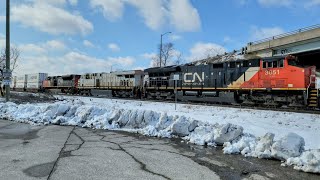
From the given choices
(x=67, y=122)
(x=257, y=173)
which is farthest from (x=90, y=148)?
(x=67, y=122)

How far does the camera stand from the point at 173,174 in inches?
236

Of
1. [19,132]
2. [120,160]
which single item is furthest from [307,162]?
[19,132]

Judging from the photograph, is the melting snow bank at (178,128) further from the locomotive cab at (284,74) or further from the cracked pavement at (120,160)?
the locomotive cab at (284,74)

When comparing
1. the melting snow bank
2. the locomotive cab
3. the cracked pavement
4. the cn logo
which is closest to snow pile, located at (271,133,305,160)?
the melting snow bank

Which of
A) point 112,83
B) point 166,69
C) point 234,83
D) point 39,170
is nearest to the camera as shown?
point 39,170

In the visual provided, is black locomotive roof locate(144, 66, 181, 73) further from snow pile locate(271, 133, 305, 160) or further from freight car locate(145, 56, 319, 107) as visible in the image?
snow pile locate(271, 133, 305, 160)

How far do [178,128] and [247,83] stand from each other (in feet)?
46.9

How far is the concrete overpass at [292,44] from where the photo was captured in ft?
104

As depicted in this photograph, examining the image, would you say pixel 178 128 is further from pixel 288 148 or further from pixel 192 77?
pixel 192 77

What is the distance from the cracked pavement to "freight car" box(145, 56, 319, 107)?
13090 mm

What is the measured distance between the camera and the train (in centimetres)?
2019

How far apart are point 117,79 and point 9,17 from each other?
2108cm

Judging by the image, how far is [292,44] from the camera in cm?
3559

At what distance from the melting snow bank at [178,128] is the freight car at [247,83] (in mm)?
11882
